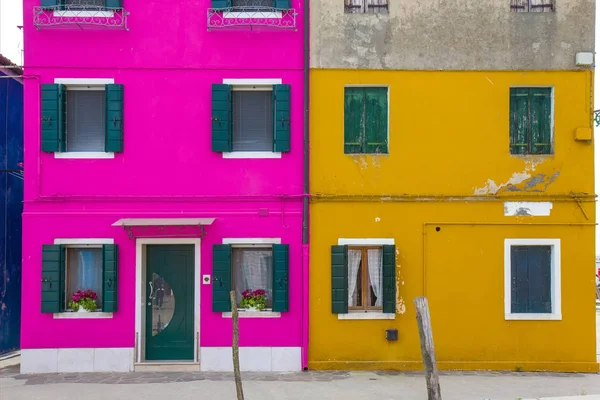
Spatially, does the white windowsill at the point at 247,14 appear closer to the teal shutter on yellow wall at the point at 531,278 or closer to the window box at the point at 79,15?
the window box at the point at 79,15

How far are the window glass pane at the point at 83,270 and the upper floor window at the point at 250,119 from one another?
2.94 m

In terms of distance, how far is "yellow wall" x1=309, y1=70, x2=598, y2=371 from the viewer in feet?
40.2

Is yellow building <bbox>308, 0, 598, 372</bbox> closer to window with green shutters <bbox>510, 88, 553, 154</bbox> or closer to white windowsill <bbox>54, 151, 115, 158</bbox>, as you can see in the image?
window with green shutters <bbox>510, 88, 553, 154</bbox>

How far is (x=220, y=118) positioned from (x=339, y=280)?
11.6 ft

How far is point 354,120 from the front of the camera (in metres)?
12.5

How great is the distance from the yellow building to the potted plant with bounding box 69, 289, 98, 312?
3848 mm

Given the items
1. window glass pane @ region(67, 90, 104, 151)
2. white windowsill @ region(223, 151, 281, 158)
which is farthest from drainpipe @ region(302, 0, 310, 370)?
window glass pane @ region(67, 90, 104, 151)

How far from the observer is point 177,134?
12.4 m

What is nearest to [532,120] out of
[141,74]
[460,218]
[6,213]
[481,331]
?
[460,218]

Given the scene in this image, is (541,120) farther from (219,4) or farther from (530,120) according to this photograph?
(219,4)

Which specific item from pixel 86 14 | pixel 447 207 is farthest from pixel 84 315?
pixel 447 207

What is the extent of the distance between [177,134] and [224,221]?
1766 millimetres

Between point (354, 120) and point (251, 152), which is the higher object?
point (354, 120)

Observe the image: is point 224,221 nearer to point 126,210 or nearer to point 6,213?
point 126,210
